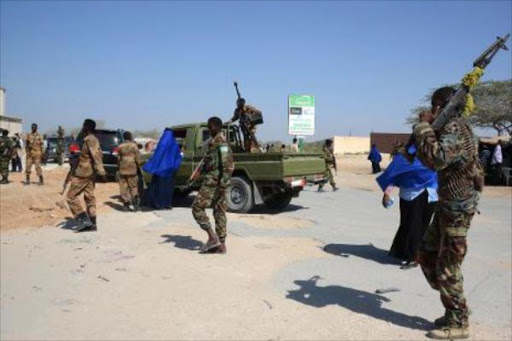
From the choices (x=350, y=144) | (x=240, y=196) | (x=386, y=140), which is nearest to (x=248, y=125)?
(x=240, y=196)

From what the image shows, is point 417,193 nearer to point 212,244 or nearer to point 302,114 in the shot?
point 212,244

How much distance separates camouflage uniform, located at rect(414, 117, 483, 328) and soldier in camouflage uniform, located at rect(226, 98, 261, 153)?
7726mm

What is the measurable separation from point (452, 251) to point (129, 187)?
Answer: 26.4 feet

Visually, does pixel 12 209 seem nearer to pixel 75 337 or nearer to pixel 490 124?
pixel 75 337

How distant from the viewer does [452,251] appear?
3857mm

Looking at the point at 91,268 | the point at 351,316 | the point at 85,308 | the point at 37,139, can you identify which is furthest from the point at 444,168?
the point at 37,139

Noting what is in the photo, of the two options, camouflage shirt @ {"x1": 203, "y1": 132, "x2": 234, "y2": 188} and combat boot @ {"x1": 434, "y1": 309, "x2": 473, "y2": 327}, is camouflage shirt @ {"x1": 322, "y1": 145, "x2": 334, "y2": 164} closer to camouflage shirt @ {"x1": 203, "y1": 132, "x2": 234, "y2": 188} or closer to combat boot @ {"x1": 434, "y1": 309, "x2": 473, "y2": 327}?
camouflage shirt @ {"x1": 203, "y1": 132, "x2": 234, "y2": 188}

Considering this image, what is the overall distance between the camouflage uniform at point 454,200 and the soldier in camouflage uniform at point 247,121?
25.3 ft

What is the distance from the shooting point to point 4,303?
209 inches

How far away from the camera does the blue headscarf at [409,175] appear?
21.0 ft

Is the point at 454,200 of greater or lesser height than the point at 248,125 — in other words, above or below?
below

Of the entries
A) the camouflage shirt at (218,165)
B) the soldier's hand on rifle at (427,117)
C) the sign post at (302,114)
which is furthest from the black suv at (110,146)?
the soldier's hand on rifle at (427,117)

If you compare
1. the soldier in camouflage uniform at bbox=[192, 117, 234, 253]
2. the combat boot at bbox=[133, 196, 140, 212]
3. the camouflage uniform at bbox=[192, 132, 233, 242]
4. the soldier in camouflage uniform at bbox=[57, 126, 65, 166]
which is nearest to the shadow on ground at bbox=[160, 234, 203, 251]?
the soldier in camouflage uniform at bbox=[192, 117, 234, 253]

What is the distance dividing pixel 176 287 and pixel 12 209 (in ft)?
22.7
